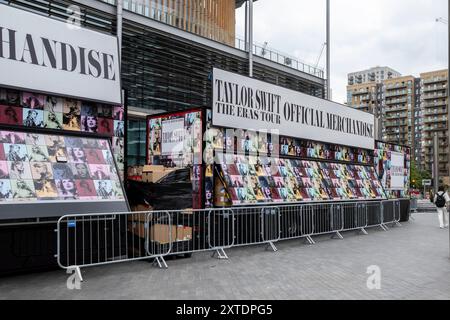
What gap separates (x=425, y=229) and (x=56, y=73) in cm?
1348

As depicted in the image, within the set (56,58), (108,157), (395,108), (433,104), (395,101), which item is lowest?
(108,157)

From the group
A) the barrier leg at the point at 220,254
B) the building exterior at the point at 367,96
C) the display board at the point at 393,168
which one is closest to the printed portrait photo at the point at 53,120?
the barrier leg at the point at 220,254

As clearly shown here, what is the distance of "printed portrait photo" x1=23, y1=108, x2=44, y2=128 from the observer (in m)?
7.32

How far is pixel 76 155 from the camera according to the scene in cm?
765

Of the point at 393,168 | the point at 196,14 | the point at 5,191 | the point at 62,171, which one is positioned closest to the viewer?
the point at 5,191

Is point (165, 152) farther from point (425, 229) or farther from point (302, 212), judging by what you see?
point (425, 229)

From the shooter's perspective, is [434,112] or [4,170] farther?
[434,112]

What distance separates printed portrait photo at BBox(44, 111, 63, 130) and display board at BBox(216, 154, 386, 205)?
389 cm

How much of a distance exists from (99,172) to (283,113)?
654 centimetres

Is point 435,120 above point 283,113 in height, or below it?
above

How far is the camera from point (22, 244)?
6523 millimetres

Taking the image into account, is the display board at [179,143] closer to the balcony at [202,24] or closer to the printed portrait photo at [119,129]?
the printed portrait photo at [119,129]

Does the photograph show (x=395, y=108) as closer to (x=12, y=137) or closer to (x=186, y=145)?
(x=186, y=145)

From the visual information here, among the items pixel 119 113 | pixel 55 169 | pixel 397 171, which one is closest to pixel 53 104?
pixel 55 169
